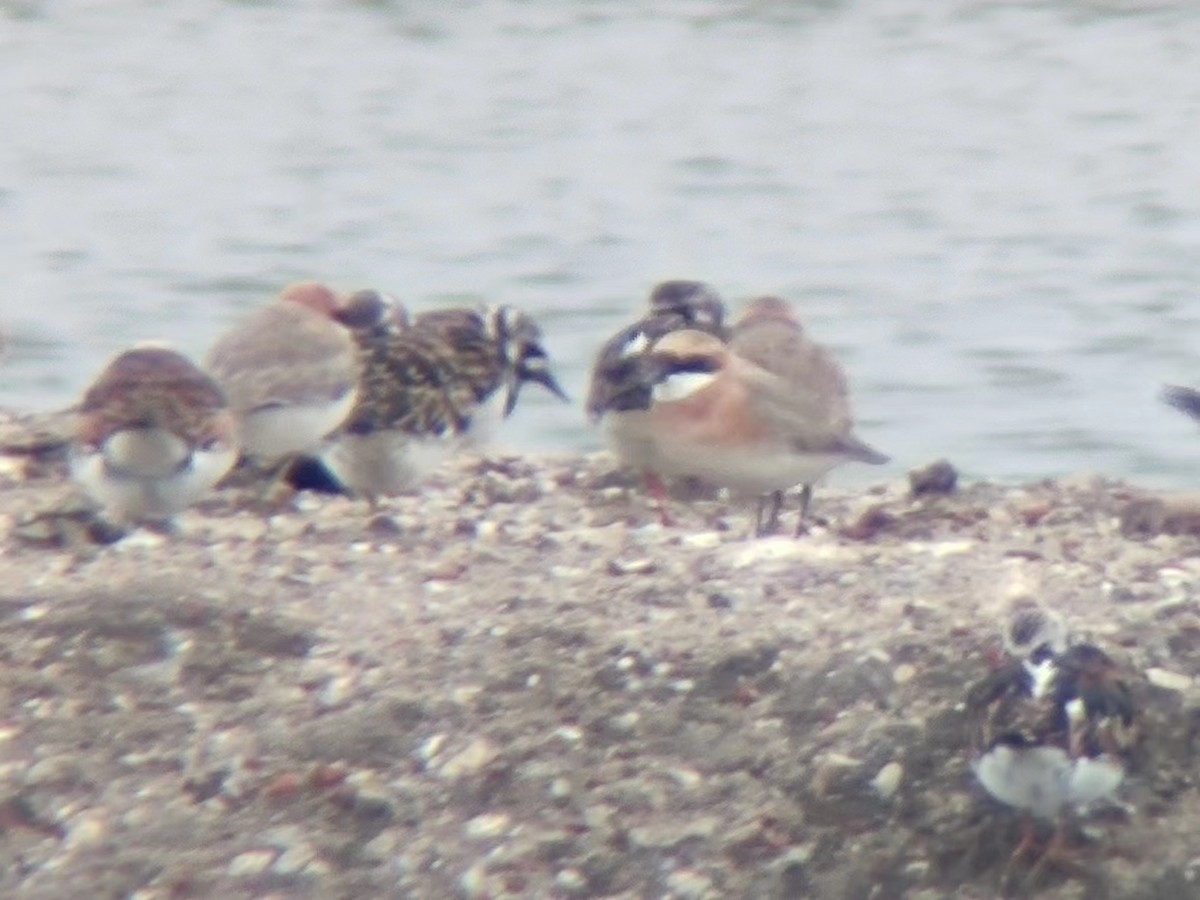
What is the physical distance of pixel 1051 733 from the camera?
20.8 feet

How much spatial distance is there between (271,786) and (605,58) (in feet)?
55.2

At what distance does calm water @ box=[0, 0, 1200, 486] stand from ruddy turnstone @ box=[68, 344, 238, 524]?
5.16 meters

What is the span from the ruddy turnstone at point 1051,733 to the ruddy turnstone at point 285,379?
3204mm

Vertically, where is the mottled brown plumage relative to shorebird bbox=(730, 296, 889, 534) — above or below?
above

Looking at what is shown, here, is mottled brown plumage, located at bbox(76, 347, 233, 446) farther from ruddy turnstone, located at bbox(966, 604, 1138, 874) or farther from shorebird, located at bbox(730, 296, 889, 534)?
ruddy turnstone, located at bbox(966, 604, 1138, 874)

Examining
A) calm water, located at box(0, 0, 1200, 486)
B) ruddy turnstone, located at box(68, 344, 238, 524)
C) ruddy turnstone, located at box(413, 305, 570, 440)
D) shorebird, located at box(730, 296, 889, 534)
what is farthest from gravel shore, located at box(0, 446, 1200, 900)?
calm water, located at box(0, 0, 1200, 486)

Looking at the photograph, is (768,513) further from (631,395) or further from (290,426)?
(290,426)

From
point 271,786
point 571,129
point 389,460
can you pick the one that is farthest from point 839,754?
point 571,129

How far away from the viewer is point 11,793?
6.98 meters

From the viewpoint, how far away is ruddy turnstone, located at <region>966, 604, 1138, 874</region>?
6.37 m

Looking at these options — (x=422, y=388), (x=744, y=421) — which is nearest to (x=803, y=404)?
(x=744, y=421)

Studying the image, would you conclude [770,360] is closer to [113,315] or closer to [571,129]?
[113,315]

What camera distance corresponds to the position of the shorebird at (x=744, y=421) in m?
9.12

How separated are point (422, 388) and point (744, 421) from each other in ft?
3.55
